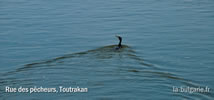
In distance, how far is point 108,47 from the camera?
17.1 m

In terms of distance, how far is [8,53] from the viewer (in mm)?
17094

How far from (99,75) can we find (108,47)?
3.43 m

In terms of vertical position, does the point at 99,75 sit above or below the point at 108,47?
below

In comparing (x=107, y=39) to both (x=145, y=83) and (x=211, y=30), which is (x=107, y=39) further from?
(x=145, y=83)

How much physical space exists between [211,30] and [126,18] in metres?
4.27

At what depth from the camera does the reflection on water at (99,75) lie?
42.0 ft

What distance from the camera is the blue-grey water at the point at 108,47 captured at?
13.0 meters

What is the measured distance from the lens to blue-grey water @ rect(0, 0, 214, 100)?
1295cm

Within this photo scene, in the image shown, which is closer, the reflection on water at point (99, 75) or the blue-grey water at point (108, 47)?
the reflection on water at point (99, 75)

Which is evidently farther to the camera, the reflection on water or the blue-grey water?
the blue-grey water

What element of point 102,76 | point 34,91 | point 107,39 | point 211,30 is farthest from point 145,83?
point 211,30

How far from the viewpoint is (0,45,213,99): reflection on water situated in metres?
12.8

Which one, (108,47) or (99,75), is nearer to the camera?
(99,75)

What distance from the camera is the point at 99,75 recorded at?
13.8 metres
